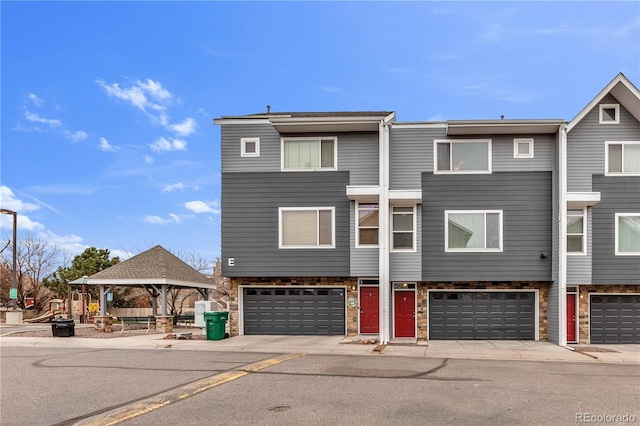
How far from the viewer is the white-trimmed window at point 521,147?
1866cm

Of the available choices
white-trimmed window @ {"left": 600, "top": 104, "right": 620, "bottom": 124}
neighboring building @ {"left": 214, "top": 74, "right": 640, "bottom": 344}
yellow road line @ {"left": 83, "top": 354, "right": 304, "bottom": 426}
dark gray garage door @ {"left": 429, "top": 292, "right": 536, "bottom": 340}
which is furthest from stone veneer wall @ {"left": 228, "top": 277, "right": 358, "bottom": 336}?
white-trimmed window @ {"left": 600, "top": 104, "right": 620, "bottom": 124}

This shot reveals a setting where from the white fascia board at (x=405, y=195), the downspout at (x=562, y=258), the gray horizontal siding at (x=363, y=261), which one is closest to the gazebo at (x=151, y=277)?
the gray horizontal siding at (x=363, y=261)

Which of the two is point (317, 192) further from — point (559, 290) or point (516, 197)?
point (559, 290)

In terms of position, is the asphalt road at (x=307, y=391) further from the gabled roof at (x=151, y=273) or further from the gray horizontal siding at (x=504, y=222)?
the gabled roof at (x=151, y=273)

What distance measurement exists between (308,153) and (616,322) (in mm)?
13289

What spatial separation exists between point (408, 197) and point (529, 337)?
23.4 ft

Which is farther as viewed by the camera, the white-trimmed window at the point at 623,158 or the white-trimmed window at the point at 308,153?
the white-trimmed window at the point at 308,153

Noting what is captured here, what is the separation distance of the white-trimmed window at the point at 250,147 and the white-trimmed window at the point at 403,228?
575 centimetres

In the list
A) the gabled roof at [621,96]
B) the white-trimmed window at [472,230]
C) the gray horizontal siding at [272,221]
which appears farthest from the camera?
the gray horizontal siding at [272,221]

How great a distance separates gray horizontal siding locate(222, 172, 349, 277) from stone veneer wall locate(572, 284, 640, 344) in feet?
28.9

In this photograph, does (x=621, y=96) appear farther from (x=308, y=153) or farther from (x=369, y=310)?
(x=369, y=310)

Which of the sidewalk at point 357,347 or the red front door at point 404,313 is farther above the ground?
the red front door at point 404,313

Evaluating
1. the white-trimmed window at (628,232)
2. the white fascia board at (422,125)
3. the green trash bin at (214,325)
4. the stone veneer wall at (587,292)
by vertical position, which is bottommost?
the green trash bin at (214,325)

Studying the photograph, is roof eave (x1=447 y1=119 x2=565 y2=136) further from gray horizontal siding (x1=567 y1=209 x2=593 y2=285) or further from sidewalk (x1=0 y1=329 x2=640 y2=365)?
sidewalk (x1=0 y1=329 x2=640 y2=365)
